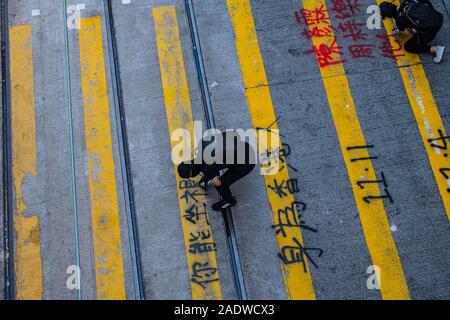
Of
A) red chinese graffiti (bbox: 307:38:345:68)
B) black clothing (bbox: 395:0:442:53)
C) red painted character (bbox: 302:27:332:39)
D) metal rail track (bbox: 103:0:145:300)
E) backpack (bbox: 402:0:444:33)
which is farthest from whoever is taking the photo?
red painted character (bbox: 302:27:332:39)

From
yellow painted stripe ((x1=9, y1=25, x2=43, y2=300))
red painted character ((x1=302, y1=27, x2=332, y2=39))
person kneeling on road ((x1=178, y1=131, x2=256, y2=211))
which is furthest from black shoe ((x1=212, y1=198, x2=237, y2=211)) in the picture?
red painted character ((x1=302, y1=27, x2=332, y2=39))

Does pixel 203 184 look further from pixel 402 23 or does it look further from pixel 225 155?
pixel 402 23

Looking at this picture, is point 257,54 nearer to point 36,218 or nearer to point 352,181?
point 352,181

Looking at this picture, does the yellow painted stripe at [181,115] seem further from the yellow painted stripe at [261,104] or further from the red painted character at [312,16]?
the red painted character at [312,16]

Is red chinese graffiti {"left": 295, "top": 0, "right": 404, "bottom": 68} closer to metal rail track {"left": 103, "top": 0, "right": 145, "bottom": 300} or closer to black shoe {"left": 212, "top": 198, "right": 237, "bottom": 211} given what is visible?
black shoe {"left": 212, "top": 198, "right": 237, "bottom": 211}

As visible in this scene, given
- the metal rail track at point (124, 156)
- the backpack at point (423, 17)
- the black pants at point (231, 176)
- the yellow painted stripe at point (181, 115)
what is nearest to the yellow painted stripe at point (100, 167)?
the metal rail track at point (124, 156)

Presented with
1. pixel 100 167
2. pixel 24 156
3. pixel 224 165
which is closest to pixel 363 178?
pixel 224 165
